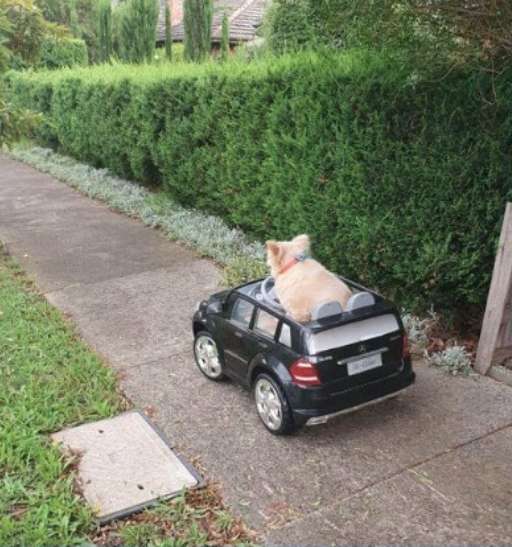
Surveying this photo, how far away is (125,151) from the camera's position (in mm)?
→ 12758

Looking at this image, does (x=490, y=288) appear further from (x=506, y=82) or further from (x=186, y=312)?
(x=186, y=312)

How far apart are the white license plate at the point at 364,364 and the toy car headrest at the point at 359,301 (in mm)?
361

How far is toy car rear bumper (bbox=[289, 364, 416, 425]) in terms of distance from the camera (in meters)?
4.07

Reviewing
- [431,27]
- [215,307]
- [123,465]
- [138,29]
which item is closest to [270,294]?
[215,307]

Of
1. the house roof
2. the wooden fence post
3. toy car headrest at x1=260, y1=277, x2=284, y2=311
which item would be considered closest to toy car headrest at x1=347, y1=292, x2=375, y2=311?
toy car headrest at x1=260, y1=277, x2=284, y2=311

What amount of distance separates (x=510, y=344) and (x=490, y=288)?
53cm

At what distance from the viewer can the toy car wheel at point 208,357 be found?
5.12 metres

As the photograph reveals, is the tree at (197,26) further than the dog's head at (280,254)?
Yes

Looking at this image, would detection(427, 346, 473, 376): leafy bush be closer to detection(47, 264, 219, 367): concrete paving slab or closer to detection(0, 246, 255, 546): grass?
detection(47, 264, 219, 367): concrete paving slab

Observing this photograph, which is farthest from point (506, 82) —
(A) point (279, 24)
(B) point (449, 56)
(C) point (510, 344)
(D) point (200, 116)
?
(A) point (279, 24)

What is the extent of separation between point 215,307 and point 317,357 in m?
1.31

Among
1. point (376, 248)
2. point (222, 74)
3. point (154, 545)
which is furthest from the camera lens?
point (222, 74)

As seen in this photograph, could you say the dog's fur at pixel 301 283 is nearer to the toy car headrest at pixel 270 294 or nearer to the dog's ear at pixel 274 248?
the dog's ear at pixel 274 248

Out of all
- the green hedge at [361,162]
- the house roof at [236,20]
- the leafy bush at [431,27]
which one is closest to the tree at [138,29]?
the house roof at [236,20]
